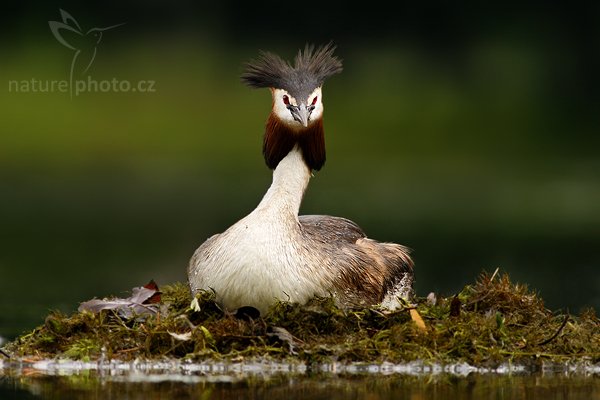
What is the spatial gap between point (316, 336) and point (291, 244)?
98 centimetres

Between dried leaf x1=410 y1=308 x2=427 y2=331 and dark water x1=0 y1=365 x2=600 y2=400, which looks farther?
dried leaf x1=410 y1=308 x2=427 y2=331

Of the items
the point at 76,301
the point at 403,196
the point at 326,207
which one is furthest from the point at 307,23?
the point at 76,301

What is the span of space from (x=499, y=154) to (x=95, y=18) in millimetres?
11384

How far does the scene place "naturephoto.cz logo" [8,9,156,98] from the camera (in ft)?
120

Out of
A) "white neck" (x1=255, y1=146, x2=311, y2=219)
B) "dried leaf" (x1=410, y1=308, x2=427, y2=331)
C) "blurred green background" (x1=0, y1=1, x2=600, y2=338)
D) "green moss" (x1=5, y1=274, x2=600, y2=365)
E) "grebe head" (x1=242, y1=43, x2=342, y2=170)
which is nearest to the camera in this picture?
"green moss" (x1=5, y1=274, x2=600, y2=365)

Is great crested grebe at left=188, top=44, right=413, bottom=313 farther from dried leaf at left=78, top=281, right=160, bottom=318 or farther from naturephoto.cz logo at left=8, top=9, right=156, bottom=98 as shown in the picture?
naturephoto.cz logo at left=8, top=9, right=156, bottom=98

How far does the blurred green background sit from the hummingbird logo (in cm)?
23

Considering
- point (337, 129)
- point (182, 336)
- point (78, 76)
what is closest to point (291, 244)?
point (182, 336)

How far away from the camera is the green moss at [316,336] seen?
465 inches

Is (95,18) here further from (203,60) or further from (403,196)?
(403,196)

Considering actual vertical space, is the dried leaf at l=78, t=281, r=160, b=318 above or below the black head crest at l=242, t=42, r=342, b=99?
below

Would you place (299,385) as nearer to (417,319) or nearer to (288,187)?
(417,319)

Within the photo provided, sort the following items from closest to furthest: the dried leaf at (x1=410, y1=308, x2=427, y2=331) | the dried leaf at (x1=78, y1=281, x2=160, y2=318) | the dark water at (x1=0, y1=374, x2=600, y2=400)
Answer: the dark water at (x1=0, y1=374, x2=600, y2=400) < the dried leaf at (x1=410, y1=308, x2=427, y2=331) < the dried leaf at (x1=78, y1=281, x2=160, y2=318)

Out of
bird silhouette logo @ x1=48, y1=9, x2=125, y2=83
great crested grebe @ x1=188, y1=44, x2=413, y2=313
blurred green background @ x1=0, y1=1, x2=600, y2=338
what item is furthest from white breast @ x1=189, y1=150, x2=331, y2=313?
bird silhouette logo @ x1=48, y1=9, x2=125, y2=83
